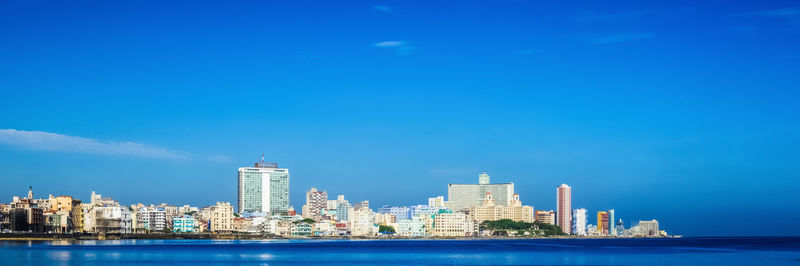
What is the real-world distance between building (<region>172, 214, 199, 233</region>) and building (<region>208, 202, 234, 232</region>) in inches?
147

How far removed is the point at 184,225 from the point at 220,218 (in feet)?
28.9

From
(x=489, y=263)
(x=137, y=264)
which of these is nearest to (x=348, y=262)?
(x=489, y=263)

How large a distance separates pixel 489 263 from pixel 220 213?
133078 millimetres

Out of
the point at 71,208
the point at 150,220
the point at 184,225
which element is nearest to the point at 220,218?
the point at 184,225

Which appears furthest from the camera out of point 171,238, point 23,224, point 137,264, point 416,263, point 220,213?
point 220,213

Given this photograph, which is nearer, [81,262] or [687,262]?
[81,262]

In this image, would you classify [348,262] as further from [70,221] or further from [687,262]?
[70,221]

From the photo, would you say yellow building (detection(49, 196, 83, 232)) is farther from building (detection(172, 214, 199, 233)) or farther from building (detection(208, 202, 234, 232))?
building (detection(208, 202, 234, 232))

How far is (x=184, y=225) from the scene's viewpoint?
186m

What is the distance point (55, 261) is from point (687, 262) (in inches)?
1852

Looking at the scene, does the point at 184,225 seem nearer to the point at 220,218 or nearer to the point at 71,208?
the point at 220,218

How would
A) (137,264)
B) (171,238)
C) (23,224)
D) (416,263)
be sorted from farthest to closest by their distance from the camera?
(171,238)
(23,224)
(416,263)
(137,264)

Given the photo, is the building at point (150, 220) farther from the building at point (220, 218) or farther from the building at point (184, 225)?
the building at point (220, 218)

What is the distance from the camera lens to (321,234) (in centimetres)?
19888
